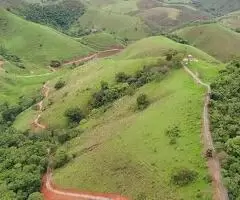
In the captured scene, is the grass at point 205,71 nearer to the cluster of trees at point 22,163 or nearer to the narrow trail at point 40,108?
the cluster of trees at point 22,163

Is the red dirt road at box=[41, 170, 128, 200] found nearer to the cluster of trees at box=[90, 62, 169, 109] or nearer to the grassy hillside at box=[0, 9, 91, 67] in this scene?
the cluster of trees at box=[90, 62, 169, 109]

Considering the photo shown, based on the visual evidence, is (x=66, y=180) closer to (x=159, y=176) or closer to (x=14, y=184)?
(x=14, y=184)

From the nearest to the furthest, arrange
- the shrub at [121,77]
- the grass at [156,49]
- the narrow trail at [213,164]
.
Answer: the narrow trail at [213,164]
the shrub at [121,77]
the grass at [156,49]

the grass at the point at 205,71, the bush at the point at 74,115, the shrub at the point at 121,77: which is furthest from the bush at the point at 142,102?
the shrub at the point at 121,77

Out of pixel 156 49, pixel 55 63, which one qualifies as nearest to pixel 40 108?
pixel 156 49

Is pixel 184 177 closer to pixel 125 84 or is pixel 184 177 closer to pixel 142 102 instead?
pixel 142 102

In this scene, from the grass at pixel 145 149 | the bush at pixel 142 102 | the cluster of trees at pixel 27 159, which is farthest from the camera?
the bush at pixel 142 102

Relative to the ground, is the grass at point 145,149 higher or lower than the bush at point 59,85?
higher

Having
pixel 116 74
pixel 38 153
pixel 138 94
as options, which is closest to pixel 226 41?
pixel 116 74
